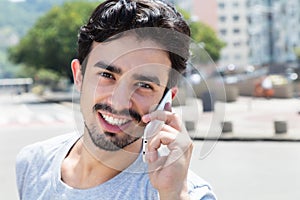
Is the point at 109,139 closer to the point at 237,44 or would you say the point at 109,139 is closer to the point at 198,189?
the point at 198,189

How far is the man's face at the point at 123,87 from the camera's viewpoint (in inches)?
51.6

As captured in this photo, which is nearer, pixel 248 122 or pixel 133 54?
pixel 133 54

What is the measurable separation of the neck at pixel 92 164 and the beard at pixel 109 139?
1.0 inches

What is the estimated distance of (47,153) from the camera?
163 cm

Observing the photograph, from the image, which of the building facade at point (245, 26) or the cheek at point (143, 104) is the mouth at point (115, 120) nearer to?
the cheek at point (143, 104)

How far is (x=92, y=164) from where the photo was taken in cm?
153

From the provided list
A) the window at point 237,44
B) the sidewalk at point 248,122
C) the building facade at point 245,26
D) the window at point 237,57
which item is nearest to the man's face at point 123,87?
the sidewalk at point 248,122

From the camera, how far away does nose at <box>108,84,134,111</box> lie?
1.30 meters

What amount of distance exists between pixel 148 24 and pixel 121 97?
0.20 metres

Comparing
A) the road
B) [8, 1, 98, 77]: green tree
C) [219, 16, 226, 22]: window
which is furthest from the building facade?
the road

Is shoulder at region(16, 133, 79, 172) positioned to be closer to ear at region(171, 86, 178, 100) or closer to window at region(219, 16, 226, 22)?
ear at region(171, 86, 178, 100)

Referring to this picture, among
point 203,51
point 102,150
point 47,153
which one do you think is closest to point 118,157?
point 102,150

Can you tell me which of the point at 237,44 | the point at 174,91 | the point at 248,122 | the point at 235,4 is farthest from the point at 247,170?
the point at 235,4

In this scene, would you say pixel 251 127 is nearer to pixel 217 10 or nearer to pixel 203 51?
pixel 203 51
